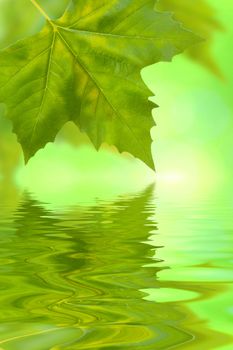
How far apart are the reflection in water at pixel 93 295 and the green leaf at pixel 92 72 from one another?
9 cm

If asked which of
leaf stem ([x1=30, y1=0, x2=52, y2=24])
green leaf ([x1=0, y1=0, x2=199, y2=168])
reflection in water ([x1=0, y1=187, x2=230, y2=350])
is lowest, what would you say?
reflection in water ([x1=0, y1=187, x2=230, y2=350])

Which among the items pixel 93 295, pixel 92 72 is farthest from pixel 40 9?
pixel 93 295

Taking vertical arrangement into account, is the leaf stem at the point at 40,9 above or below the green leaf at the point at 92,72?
above

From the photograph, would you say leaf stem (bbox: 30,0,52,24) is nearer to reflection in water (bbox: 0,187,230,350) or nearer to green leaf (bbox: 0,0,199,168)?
green leaf (bbox: 0,0,199,168)

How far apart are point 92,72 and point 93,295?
202mm

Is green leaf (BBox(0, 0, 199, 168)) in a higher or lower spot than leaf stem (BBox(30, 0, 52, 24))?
lower

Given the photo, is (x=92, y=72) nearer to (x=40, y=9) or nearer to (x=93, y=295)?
(x=40, y=9)

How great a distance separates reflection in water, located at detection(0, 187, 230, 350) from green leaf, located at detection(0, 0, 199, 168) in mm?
92

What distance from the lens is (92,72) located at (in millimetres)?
402

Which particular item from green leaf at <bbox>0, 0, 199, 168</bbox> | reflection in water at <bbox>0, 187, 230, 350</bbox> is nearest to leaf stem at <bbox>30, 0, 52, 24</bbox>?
green leaf at <bbox>0, 0, 199, 168</bbox>

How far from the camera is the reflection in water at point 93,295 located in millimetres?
407

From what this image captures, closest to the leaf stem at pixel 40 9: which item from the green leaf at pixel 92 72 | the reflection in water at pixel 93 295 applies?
the green leaf at pixel 92 72

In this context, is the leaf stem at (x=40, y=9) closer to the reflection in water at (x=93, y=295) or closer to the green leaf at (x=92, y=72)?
the green leaf at (x=92, y=72)

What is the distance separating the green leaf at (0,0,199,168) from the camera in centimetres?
40
